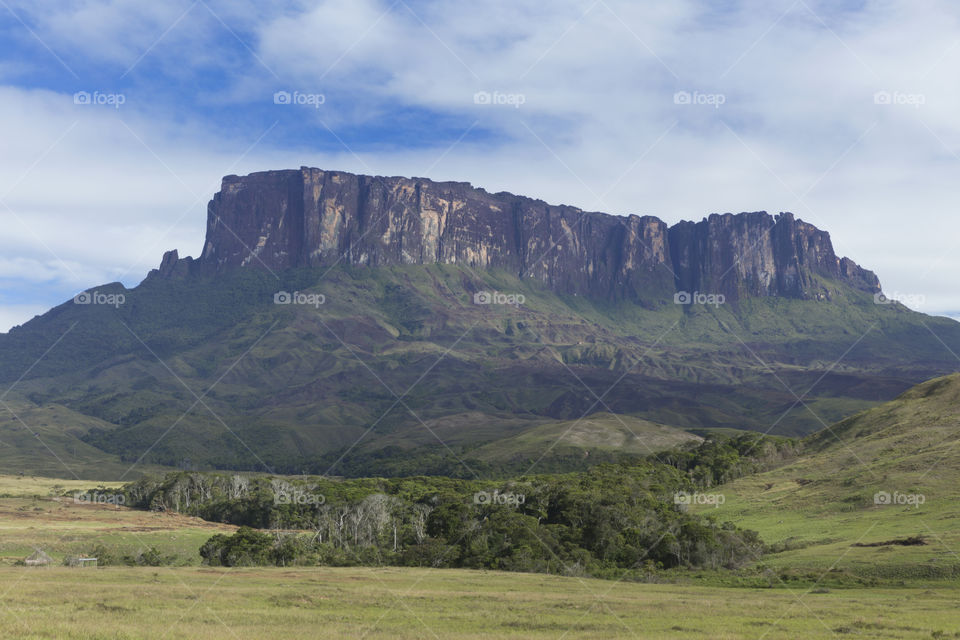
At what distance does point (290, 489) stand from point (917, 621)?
350 ft

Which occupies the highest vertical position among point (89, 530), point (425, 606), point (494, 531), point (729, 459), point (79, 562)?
point (729, 459)

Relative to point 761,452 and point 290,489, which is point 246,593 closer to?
point 290,489

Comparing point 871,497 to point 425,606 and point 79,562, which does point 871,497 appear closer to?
point 425,606

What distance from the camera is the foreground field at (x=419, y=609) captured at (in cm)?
3812

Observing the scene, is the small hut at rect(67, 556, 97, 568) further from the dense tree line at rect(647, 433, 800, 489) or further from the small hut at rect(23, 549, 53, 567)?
the dense tree line at rect(647, 433, 800, 489)

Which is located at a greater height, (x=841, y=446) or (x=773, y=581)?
(x=841, y=446)

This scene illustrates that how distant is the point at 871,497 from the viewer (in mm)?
93250

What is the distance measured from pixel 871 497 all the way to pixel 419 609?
67.4 metres

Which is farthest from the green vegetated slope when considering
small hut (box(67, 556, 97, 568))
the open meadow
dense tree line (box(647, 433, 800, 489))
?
small hut (box(67, 556, 97, 568))

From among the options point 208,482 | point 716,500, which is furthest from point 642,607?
point 208,482

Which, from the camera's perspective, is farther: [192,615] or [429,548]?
[429,548]

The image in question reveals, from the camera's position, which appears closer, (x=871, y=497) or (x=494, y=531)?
(x=494, y=531)

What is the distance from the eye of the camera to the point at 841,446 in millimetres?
139250

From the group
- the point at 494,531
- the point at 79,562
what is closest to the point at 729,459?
the point at 494,531
